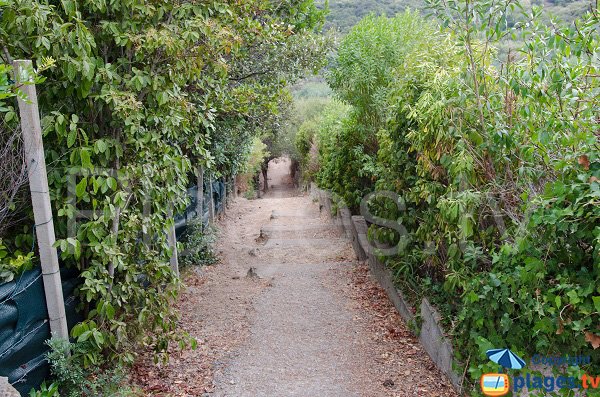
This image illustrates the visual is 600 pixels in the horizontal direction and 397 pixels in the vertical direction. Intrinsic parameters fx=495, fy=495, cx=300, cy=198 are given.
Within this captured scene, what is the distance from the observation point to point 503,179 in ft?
11.6

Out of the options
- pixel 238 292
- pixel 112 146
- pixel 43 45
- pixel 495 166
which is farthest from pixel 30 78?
pixel 238 292

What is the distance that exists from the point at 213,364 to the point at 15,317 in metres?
1.92

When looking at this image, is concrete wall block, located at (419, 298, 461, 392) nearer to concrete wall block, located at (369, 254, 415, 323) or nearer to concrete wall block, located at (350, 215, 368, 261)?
concrete wall block, located at (369, 254, 415, 323)

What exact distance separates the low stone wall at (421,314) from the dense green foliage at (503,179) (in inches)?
5.4

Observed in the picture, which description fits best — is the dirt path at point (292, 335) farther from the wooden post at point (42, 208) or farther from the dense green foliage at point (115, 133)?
the wooden post at point (42, 208)

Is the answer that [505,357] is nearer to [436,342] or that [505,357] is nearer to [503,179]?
[503,179]

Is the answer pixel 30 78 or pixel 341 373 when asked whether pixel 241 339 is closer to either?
pixel 341 373

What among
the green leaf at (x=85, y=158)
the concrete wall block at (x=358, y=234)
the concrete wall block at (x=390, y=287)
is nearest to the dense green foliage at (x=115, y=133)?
the green leaf at (x=85, y=158)

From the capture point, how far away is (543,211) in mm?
2561

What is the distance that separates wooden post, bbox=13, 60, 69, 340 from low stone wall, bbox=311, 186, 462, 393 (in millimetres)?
2848

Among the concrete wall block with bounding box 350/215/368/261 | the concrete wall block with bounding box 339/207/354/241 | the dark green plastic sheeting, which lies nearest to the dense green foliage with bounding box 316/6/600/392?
the concrete wall block with bounding box 350/215/368/261

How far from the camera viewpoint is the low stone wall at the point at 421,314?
4.00m

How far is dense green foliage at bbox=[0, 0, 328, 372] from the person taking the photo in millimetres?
3125

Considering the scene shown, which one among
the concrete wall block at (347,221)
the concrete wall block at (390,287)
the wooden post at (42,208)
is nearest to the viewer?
the wooden post at (42,208)
